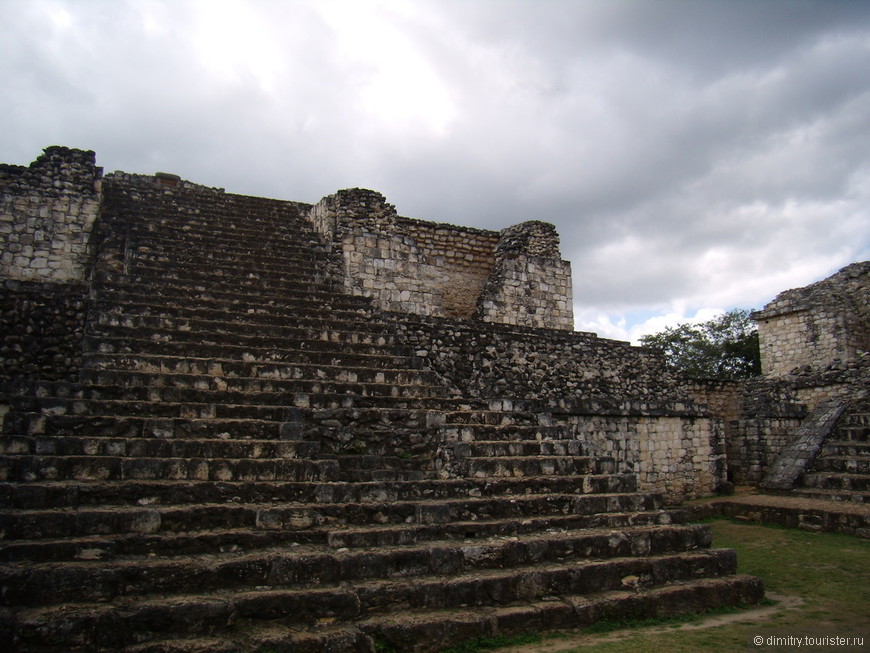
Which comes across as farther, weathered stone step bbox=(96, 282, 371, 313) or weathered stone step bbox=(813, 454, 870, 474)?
weathered stone step bbox=(813, 454, 870, 474)

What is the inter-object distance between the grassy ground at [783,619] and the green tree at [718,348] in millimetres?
25397

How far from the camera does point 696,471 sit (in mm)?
12180

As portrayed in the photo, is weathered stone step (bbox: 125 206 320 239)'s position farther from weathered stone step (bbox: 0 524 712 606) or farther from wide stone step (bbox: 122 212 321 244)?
weathered stone step (bbox: 0 524 712 606)

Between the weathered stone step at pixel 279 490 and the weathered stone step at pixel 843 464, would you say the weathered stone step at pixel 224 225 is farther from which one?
the weathered stone step at pixel 843 464

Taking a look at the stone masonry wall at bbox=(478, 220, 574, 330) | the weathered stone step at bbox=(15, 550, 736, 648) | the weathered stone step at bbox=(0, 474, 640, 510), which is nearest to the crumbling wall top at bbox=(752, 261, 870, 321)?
the stone masonry wall at bbox=(478, 220, 574, 330)

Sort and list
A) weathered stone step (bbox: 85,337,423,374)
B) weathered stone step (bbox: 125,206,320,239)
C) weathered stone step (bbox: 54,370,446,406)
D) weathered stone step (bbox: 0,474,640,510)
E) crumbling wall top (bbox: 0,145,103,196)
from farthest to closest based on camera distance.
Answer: crumbling wall top (bbox: 0,145,103,196), weathered stone step (bbox: 125,206,320,239), weathered stone step (bbox: 85,337,423,374), weathered stone step (bbox: 54,370,446,406), weathered stone step (bbox: 0,474,640,510)

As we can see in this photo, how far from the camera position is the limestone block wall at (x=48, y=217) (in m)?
12.3

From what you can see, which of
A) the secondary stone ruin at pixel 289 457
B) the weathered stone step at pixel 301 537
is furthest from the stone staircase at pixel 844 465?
the weathered stone step at pixel 301 537

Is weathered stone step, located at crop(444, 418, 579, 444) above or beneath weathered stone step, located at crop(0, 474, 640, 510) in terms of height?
above

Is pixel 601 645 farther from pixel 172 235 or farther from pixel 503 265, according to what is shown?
pixel 503 265

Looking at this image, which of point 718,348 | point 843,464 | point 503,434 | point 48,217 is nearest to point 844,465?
point 843,464

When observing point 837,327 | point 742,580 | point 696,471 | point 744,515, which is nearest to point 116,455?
point 742,580

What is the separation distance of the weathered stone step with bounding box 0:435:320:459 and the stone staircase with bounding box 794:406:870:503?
8750 millimetres

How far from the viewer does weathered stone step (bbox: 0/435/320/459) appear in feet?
19.2
